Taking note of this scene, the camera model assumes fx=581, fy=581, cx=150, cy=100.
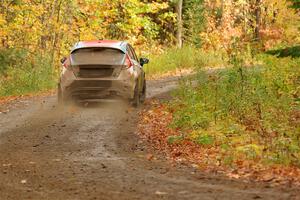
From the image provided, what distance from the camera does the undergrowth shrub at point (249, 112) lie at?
972 cm

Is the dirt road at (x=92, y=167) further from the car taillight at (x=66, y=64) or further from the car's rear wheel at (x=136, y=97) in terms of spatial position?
the car taillight at (x=66, y=64)

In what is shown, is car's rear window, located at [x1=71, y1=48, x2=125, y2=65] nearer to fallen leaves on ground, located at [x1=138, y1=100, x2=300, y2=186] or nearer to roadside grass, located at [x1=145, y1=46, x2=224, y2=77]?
fallen leaves on ground, located at [x1=138, y1=100, x2=300, y2=186]

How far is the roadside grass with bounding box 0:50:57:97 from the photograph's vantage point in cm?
2309

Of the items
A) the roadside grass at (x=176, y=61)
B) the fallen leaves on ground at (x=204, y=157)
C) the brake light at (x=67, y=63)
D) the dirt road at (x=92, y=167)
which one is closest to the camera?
the dirt road at (x=92, y=167)

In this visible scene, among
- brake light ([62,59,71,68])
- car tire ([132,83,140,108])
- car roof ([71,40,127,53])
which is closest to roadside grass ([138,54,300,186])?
car tire ([132,83,140,108])

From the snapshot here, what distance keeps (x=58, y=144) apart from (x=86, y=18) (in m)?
25.3

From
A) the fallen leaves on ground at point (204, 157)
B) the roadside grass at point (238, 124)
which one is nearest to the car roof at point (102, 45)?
the roadside grass at point (238, 124)

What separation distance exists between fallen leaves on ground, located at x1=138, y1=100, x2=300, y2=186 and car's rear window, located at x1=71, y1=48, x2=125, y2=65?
6.79 ft

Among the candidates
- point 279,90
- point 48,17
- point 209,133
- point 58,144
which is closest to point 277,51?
point 209,133

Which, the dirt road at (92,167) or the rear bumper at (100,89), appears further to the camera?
the rear bumper at (100,89)

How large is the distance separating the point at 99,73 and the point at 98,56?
0.47 metres

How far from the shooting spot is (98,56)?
52.1 ft

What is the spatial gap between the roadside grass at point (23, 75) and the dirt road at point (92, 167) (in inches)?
323

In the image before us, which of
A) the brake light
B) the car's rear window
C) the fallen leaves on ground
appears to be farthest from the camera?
the brake light
